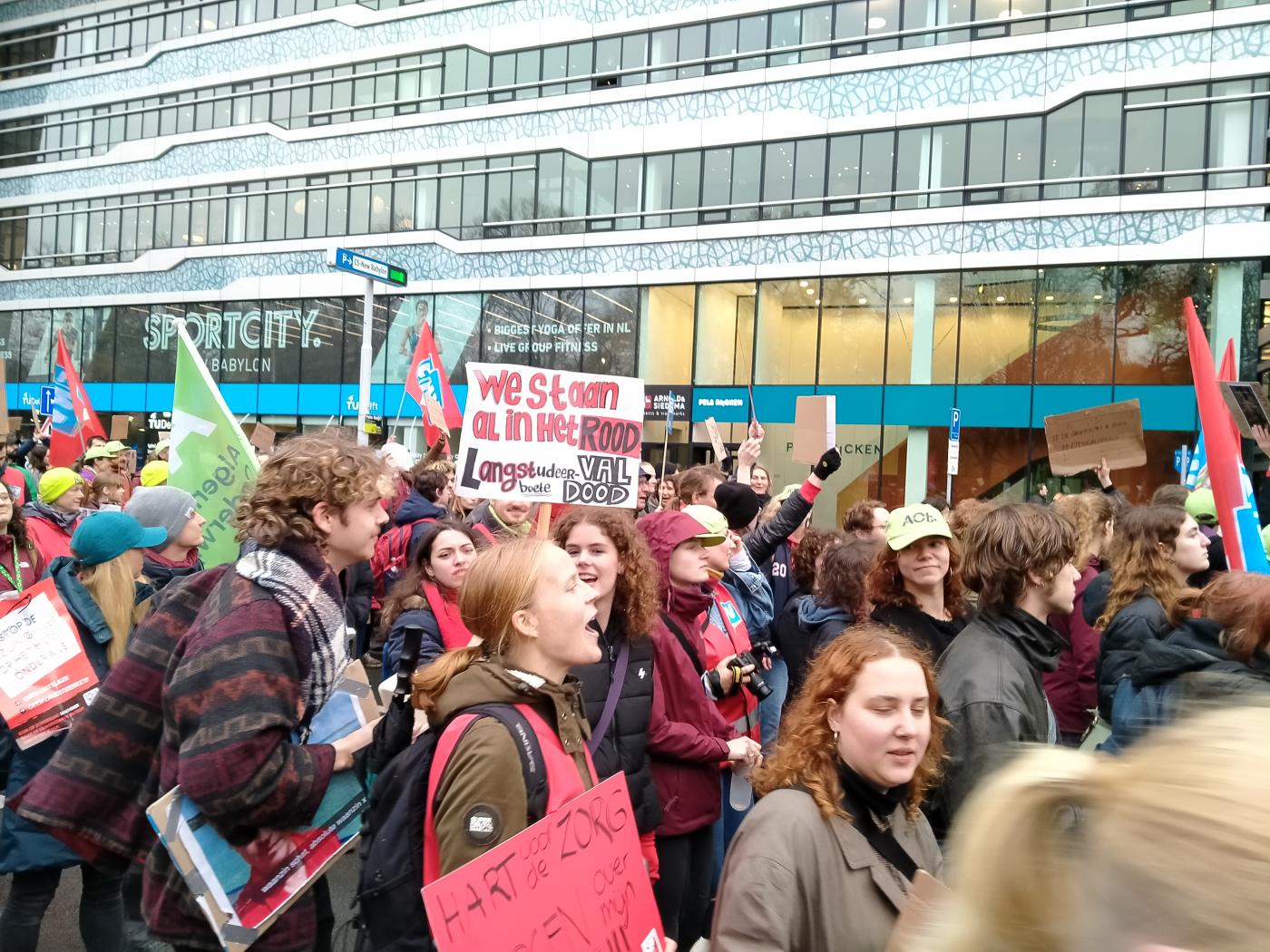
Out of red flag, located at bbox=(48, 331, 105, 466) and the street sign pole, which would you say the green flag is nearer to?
the street sign pole

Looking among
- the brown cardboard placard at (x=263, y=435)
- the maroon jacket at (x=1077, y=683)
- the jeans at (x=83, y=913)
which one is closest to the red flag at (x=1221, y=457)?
the maroon jacket at (x=1077, y=683)

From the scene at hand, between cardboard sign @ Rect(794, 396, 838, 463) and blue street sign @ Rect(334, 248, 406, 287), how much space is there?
5325mm

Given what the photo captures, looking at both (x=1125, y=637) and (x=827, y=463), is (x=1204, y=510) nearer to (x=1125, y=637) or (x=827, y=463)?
(x=827, y=463)

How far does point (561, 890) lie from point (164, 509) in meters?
3.35

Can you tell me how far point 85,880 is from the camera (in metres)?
3.52

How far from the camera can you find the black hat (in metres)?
5.87

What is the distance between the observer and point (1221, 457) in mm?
4496

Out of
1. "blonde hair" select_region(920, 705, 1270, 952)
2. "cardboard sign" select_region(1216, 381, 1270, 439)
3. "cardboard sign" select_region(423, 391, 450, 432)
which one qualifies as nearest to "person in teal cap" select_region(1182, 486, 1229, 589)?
"cardboard sign" select_region(1216, 381, 1270, 439)

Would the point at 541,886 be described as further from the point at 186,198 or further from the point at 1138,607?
the point at 186,198

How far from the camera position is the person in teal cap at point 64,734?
11.4 ft

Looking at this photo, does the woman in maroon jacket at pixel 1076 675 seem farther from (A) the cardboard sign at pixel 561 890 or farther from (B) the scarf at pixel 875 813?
(A) the cardboard sign at pixel 561 890

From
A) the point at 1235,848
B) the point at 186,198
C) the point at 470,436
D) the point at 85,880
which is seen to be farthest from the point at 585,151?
the point at 1235,848

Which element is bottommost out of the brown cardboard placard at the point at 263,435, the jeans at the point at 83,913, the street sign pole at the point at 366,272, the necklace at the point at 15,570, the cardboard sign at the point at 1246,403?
the jeans at the point at 83,913

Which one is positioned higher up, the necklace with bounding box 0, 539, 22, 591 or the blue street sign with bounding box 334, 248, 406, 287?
the blue street sign with bounding box 334, 248, 406, 287
